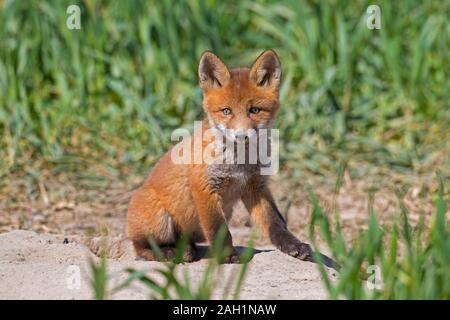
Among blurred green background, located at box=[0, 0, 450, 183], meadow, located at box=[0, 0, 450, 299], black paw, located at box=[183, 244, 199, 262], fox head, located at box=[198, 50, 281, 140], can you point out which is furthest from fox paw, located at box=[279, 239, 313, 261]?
blurred green background, located at box=[0, 0, 450, 183]

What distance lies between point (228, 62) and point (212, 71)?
138 inches

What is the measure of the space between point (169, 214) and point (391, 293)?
176 centimetres

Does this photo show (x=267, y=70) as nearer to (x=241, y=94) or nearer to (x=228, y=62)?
(x=241, y=94)

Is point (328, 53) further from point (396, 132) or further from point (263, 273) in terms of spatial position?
point (263, 273)

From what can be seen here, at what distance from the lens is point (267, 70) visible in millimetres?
5156

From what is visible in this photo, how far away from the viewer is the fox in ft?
16.4

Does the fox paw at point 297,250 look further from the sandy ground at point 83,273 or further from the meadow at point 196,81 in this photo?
the meadow at point 196,81

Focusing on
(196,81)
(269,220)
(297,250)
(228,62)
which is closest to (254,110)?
(269,220)

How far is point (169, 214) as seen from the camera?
5266 mm

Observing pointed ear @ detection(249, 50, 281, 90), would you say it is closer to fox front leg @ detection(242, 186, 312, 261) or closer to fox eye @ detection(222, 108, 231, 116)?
fox eye @ detection(222, 108, 231, 116)
